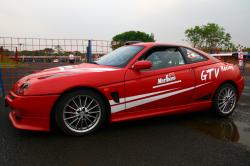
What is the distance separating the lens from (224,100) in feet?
17.5

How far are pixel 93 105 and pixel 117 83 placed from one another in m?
0.47

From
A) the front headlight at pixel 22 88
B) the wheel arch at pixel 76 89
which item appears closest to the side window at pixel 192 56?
the wheel arch at pixel 76 89

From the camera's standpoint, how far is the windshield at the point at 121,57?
4.62 metres

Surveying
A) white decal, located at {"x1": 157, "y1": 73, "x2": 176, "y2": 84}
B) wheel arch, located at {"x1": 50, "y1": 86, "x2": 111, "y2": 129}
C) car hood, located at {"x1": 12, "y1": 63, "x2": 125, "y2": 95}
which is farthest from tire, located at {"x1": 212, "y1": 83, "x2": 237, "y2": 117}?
wheel arch, located at {"x1": 50, "y1": 86, "x2": 111, "y2": 129}

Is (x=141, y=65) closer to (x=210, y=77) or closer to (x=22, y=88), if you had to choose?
(x=210, y=77)

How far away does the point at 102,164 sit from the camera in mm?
3090

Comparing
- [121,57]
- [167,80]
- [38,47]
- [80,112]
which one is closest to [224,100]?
[167,80]

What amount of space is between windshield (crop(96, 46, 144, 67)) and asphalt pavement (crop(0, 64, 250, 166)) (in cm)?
99

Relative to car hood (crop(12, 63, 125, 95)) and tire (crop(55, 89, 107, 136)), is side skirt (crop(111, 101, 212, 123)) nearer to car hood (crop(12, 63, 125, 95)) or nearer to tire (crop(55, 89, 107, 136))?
tire (crop(55, 89, 107, 136))

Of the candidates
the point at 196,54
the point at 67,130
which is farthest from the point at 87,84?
the point at 196,54

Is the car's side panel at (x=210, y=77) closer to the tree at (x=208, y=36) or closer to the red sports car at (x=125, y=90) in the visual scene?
the red sports car at (x=125, y=90)

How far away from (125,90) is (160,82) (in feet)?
2.06

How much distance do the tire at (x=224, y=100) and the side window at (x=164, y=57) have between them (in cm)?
94

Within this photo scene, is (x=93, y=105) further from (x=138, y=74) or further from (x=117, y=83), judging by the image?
(x=138, y=74)
